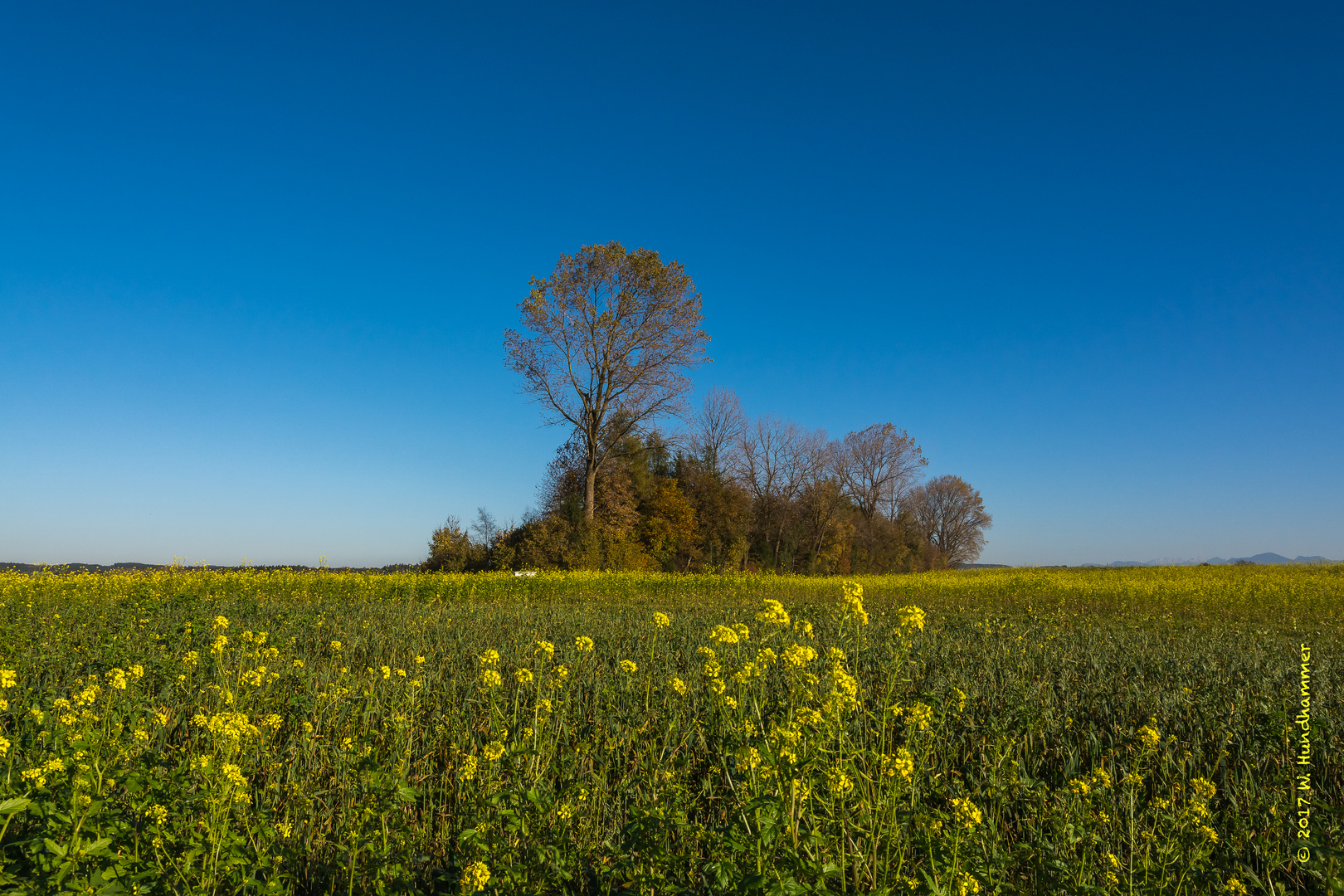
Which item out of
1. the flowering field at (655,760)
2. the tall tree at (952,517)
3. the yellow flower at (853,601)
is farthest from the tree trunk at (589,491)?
the tall tree at (952,517)

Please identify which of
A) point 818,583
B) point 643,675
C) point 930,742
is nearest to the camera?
point 930,742

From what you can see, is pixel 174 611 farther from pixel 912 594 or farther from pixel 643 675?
pixel 912 594

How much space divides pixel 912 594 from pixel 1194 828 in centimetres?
1742

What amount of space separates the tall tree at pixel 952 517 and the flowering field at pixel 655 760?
202 feet

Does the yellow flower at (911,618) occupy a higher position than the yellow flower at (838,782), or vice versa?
the yellow flower at (911,618)

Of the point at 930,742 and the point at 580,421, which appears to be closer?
the point at 930,742

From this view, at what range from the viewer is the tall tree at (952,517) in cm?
6625

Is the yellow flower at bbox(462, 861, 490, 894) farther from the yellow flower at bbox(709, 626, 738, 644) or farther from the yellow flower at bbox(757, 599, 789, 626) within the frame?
the yellow flower at bbox(757, 599, 789, 626)

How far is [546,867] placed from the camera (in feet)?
7.38

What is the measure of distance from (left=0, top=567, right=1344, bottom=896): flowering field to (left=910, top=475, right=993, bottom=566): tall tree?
61.6m

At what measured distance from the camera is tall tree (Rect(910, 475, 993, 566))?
2608 inches

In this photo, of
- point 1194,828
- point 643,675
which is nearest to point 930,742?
point 1194,828

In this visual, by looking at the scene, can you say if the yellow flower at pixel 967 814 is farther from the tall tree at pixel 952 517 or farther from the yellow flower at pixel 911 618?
→ the tall tree at pixel 952 517

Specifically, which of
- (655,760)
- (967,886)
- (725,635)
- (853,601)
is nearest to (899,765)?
(967,886)
